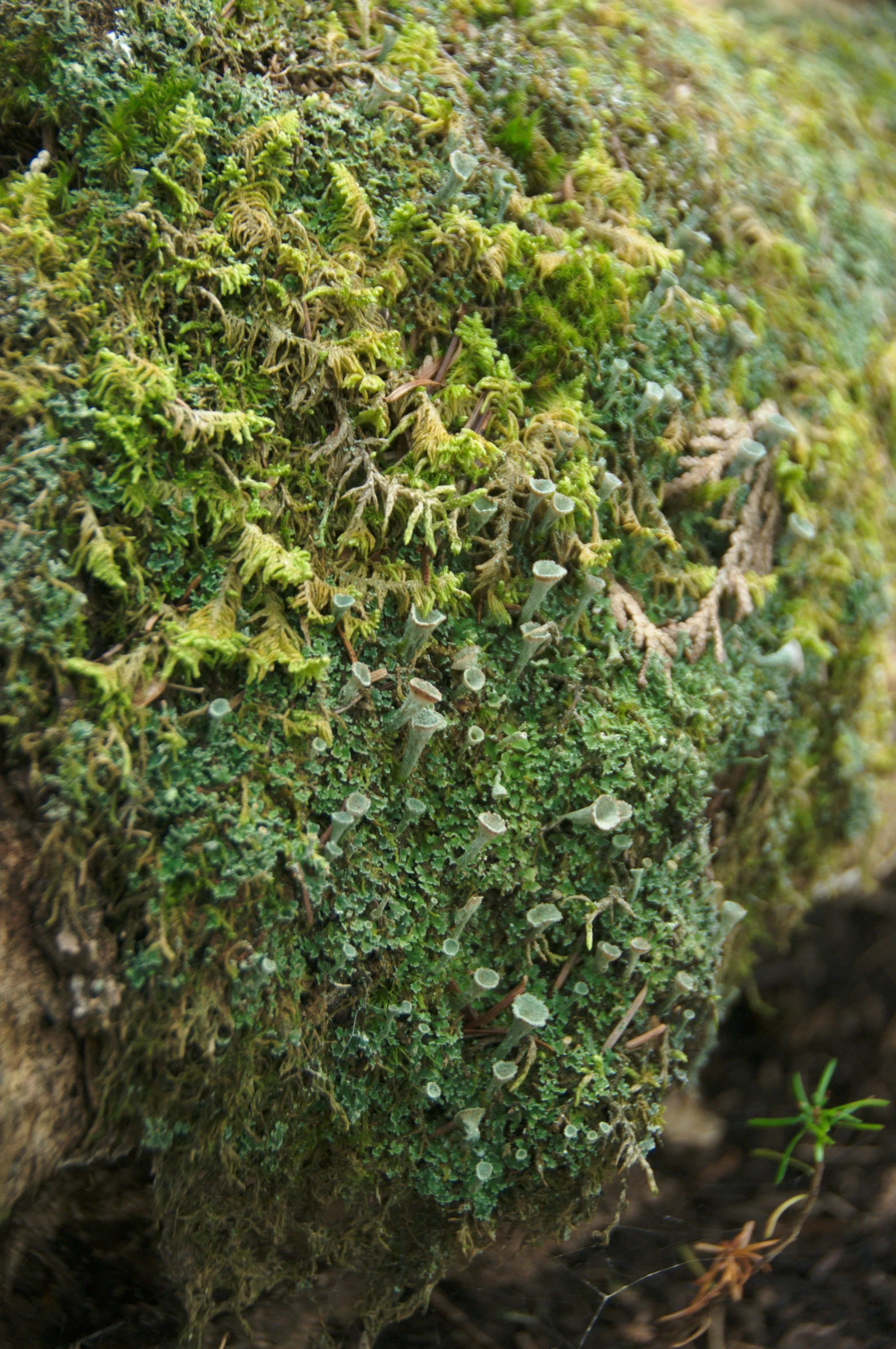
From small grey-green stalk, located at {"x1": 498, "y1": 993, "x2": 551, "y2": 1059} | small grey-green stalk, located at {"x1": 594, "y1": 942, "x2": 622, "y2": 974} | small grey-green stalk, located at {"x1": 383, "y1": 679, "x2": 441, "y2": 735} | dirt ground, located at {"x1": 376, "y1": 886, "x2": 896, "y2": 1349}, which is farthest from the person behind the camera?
dirt ground, located at {"x1": 376, "y1": 886, "x2": 896, "y2": 1349}

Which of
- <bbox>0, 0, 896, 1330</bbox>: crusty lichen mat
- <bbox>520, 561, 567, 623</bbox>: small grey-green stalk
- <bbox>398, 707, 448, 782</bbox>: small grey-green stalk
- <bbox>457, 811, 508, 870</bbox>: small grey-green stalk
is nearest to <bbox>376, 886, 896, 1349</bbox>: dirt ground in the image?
<bbox>0, 0, 896, 1330</bbox>: crusty lichen mat

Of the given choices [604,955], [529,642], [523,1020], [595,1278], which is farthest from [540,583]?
[595,1278]

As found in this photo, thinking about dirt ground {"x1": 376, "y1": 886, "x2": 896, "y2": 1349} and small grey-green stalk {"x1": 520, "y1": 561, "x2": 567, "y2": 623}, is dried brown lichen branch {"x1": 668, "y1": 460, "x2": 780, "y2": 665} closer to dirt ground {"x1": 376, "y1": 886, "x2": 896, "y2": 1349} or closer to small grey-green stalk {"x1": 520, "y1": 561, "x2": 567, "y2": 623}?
small grey-green stalk {"x1": 520, "y1": 561, "x2": 567, "y2": 623}

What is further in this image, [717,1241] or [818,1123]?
[818,1123]

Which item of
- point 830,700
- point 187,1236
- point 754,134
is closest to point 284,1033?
point 187,1236

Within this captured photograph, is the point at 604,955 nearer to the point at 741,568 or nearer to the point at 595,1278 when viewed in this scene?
the point at 595,1278

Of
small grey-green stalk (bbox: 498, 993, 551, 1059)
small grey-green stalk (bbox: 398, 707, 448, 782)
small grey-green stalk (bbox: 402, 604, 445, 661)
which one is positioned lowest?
small grey-green stalk (bbox: 498, 993, 551, 1059)

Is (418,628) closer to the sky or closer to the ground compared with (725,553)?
closer to the ground
